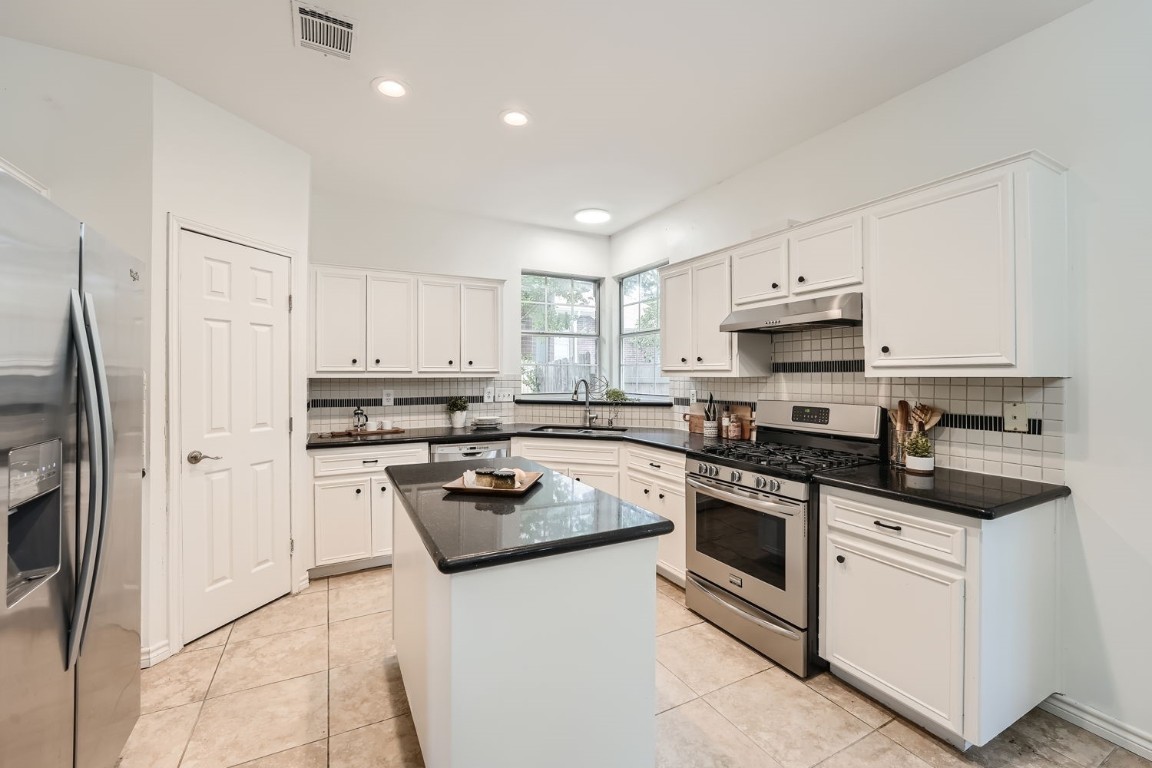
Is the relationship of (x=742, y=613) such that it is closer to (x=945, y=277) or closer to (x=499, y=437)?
(x=945, y=277)

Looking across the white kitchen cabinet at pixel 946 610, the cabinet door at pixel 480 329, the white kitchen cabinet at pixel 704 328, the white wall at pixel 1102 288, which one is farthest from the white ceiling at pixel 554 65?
the white kitchen cabinet at pixel 946 610

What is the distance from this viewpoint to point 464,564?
3.94ft

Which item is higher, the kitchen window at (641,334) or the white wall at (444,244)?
the white wall at (444,244)

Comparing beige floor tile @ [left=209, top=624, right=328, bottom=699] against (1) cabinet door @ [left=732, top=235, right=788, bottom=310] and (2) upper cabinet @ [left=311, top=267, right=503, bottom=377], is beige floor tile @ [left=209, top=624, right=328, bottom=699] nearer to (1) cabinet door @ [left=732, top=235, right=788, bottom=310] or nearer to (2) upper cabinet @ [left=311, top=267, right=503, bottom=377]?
(2) upper cabinet @ [left=311, top=267, right=503, bottom=377]

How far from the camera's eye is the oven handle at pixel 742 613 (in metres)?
2.31

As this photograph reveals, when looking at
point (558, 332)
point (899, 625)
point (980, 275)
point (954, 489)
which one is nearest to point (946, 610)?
point (899, 625)

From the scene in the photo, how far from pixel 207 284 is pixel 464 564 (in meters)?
2.43

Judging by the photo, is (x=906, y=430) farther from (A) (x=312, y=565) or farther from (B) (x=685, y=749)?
(A) (x=312, y=565)

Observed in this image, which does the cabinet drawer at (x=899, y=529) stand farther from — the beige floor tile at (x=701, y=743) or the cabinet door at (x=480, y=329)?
the cabinet door at (x=480, y=329)

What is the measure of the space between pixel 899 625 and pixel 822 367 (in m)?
1.48

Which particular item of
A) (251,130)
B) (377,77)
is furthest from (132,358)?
(251,130)

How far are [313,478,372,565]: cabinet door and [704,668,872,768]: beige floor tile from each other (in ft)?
8.11

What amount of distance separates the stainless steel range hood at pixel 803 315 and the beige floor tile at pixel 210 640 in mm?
3289

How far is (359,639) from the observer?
103 inches
